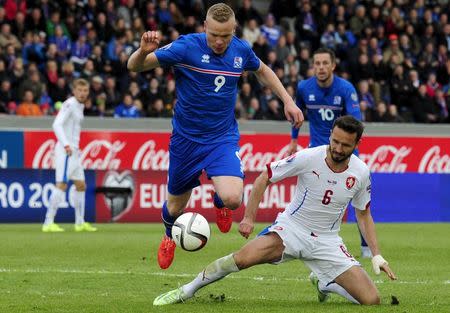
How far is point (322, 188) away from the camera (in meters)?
8.97

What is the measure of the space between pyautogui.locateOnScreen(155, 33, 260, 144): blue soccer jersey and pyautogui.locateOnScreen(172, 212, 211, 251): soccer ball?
1.12m

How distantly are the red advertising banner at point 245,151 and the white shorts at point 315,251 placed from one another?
40.4 ft

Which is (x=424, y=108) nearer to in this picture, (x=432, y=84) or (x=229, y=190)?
(x=432, y=84)

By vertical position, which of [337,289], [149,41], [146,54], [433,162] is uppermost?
[149,41]

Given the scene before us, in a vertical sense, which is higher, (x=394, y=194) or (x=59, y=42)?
(x=59, y=42)

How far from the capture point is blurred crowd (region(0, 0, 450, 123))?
23328mm

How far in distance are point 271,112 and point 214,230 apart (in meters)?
6.67

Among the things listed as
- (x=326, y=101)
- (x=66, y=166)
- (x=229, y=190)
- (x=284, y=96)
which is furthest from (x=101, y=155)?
(x=284, y=96)

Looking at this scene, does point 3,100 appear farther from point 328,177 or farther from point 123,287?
point 328,177

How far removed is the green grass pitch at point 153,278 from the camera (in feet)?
28.9

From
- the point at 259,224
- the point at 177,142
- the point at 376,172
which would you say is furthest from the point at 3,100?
the point at 177,142

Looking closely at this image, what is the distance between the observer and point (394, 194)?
22906 mm

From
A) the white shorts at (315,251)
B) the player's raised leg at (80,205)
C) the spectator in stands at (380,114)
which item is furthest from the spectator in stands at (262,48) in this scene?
the white shorts at (315,251)

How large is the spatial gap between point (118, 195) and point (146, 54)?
11.7 m
